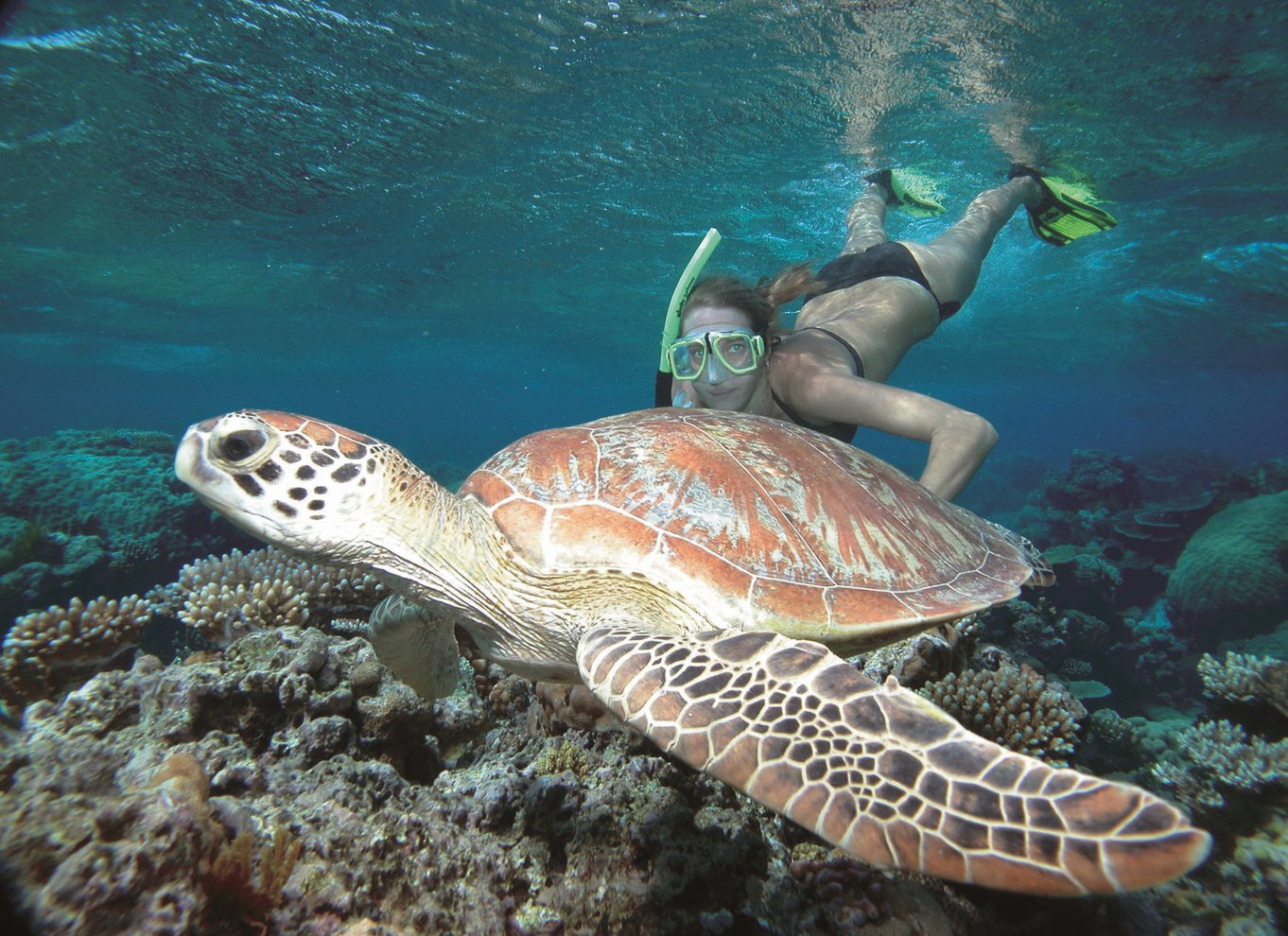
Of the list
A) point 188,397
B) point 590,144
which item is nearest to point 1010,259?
point 590,144

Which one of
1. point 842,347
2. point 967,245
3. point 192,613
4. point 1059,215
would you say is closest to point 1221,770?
point 842,347

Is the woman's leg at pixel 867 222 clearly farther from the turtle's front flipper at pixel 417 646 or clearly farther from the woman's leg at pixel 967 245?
the turtle's front flipper at pixel 417 646

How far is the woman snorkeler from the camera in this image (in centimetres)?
301

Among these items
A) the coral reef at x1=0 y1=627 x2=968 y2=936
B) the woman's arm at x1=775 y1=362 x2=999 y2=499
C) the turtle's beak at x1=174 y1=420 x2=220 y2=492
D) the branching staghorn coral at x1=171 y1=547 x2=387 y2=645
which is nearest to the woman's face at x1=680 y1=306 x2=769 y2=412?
the woman's arm at x1=775 y1=362 x2=999 y2=499

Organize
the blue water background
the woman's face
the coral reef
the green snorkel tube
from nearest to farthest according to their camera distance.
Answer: the coral reef
the woman's face
the green snorkel tube
the blue water background

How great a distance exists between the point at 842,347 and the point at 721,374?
95 centimetres

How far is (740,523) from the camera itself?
1.92 metres

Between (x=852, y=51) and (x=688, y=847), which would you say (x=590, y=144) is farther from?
(x=688, y=847)

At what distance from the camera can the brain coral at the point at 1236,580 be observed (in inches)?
277

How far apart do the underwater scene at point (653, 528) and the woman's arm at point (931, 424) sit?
0.03 metres

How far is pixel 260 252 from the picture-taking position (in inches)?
594

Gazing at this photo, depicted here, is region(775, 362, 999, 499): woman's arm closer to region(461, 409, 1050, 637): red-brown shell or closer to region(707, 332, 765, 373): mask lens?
region(707, 332, 765, 373): mask lens

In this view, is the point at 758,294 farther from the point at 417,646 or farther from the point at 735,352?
the point at 417,646

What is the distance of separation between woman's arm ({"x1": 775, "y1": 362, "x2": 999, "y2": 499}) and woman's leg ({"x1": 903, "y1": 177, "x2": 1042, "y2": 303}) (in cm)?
221
